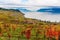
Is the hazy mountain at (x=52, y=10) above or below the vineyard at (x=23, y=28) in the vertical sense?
above

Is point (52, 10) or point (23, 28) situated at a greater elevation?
point (52, 10)

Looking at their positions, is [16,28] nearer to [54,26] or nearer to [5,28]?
[5,28]

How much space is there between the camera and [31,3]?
712cm

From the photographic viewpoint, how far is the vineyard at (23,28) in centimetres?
710

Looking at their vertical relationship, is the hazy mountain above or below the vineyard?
above

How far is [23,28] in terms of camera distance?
7148mm

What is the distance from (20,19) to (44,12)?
0.45 metres

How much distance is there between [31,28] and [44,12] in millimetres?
364

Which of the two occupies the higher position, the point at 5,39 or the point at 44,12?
the point at 44,12

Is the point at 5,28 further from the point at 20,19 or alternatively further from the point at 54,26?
the point at 54,26

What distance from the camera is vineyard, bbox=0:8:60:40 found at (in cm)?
710

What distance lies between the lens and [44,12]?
7117 mm

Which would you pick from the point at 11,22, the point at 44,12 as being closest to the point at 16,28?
the point at 11,22

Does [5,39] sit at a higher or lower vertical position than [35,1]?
lower
